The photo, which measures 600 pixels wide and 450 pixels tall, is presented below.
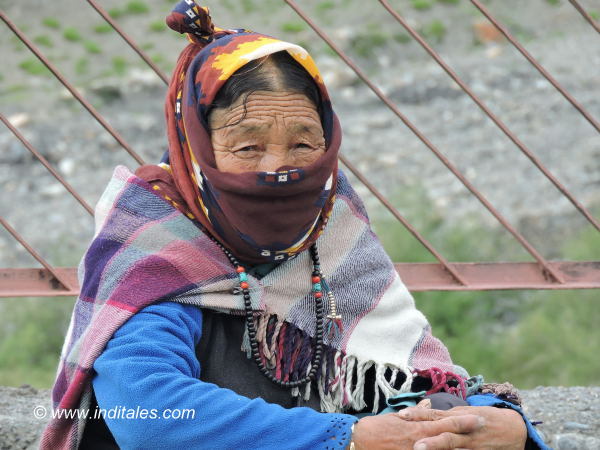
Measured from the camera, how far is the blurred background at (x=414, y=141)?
5.76 metres

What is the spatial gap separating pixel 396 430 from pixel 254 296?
46cm

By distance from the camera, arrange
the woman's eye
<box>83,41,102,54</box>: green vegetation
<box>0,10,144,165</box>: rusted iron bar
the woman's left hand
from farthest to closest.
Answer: <box>83,41,102,54</box>: green vegetation, <box>0,10,144,165</box>: rusted iron bar, the woman's eye, the woman's left hand

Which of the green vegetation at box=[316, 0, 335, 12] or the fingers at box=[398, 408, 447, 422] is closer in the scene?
the fingers at box=[398, 408, 447, 422]

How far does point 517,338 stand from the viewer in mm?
5547

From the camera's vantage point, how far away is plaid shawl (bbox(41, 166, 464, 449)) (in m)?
2.19

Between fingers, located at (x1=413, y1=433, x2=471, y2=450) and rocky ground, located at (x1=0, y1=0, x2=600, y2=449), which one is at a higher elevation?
fingers, located at (x1=413, y1=433, x2=471, y2=450)

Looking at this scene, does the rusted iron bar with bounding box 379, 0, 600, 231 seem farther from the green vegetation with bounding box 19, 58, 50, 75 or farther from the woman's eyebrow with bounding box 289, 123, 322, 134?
the green vegetation with bounding box 19, 58, 50, 75

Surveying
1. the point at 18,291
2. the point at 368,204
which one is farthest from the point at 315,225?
the point at 368,204

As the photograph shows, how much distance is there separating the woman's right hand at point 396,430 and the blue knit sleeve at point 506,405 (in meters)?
0.20

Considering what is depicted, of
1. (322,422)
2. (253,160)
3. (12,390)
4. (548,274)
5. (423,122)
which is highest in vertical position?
(253,160)

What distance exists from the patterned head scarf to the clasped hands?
1.56 ft

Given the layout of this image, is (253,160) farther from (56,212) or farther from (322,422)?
(56,212)

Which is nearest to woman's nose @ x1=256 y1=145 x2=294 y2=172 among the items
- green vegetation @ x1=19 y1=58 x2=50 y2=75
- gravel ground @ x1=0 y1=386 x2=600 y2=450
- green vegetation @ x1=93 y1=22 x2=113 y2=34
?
gravel ground @ x1=0 y1=386 x2=600 y2=450

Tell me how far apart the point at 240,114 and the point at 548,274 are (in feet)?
4.81
